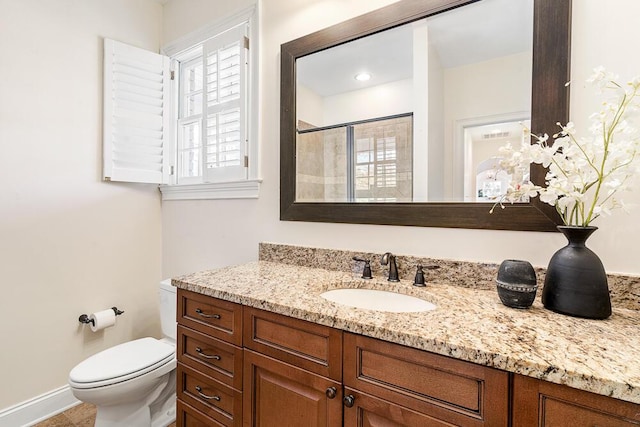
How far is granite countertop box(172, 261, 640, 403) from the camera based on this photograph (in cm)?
61

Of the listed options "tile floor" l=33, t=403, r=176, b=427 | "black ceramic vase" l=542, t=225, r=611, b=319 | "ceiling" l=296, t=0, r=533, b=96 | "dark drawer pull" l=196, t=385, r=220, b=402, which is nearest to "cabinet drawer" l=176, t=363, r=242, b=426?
"dark drawer pull" l=196, t=385, r=220, b=402

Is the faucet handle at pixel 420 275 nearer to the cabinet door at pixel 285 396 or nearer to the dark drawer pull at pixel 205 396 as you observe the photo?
the cabinet door at pixel 285 396

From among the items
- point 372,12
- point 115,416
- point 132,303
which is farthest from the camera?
point 132,303

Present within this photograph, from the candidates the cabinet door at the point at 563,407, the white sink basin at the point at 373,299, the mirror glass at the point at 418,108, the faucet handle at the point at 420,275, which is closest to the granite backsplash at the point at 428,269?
the faucet handle at the point at 420,275

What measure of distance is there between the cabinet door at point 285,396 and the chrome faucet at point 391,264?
1.77ft

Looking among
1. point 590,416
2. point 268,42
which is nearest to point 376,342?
point 590,416

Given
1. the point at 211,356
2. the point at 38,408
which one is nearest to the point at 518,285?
the point at 211,356

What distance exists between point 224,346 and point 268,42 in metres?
1.61

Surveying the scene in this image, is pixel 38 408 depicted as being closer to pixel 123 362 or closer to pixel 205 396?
pixel 123 362

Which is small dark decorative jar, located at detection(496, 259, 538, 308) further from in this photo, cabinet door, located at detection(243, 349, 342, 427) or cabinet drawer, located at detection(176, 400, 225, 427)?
cabinet drawer, located at detection(176, 400, 225, 427)

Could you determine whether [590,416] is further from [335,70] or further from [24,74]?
[24,74]

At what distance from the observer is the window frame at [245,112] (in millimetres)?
1831

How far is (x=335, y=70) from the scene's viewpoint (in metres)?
1.56

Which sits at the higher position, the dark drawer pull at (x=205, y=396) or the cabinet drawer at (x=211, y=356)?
the cabinet drawer at (x=211, y=356)
